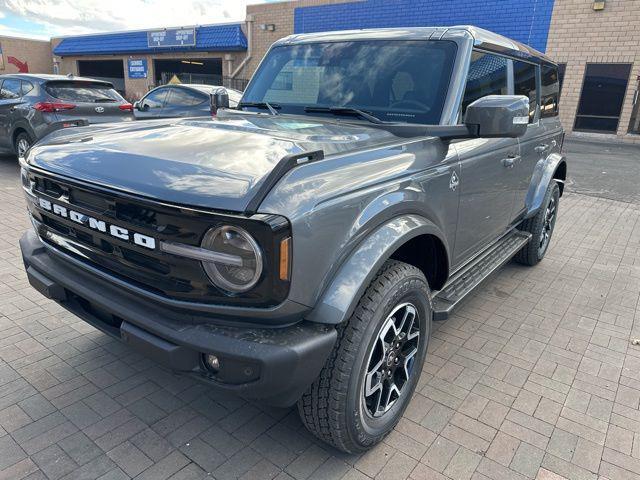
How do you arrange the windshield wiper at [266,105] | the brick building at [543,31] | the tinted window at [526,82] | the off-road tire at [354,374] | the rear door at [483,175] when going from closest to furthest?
the off-road tire at [354,374]
the rear door at [483,175]
the windshield wiper at [266,105]
the tinted window at [526,82]
the brick building at [543,31]

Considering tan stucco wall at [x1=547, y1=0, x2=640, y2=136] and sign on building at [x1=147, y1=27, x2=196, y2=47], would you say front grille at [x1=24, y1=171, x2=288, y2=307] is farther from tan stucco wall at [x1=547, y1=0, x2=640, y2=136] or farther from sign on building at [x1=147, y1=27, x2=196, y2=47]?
sign on building at [x1=147, y1=27, x2=196, y2=47]

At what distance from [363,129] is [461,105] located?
0.72 m

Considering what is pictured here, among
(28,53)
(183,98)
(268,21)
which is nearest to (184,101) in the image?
(183,98)

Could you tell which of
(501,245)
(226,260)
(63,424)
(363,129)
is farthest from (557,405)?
(63,424)

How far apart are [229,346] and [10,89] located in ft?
32.8

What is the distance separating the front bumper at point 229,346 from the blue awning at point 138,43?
23483mm

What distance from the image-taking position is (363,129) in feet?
9.23

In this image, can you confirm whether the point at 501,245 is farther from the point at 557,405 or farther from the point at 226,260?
the point at 226,260

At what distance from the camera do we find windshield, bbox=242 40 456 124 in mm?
3057

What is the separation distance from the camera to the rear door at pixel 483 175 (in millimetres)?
3105

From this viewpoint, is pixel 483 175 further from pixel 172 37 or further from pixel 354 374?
pixel 172 37

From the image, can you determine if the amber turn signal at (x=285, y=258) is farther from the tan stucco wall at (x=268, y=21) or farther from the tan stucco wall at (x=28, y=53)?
the tan stucco wall at (x=28, y=53)

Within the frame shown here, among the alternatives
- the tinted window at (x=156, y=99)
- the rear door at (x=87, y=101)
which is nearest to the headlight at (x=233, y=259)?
the rear door at (x=87, y=101)

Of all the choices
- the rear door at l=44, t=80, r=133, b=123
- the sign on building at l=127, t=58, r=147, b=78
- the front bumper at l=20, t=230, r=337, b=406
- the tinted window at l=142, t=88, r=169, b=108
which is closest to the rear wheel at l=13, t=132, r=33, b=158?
the rear door at l=44, t=80, r=133, b=123
